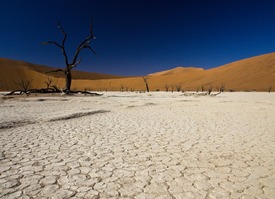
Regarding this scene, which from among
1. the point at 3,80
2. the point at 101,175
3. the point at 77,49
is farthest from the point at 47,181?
the point at 3,80

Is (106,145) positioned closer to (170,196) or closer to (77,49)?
(170,196)

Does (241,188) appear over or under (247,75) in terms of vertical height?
under

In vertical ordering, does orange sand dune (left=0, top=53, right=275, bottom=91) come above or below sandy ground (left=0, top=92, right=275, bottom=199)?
above

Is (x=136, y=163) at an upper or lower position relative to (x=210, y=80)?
lower

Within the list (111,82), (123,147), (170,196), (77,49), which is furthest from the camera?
(111,82)

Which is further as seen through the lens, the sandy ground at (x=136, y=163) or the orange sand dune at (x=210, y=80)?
the orange sand dune at (x=210, y=80)

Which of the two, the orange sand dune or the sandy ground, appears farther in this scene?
the orange sand dune

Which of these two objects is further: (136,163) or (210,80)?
(210,80)

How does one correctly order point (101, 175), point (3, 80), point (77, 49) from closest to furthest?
point (101, 175) → point (77, 49) → point (3, 80)

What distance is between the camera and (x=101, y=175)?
3.10 m

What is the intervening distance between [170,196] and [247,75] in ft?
155

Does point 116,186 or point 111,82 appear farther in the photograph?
point 111,82

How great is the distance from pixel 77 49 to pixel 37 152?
16773 millimetres

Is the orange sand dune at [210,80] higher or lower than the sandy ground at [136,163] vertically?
higher
